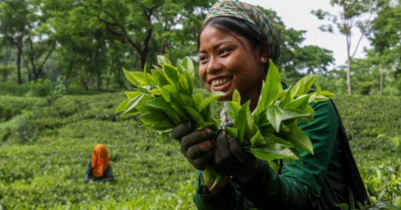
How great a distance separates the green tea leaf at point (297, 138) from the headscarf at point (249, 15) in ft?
1.75

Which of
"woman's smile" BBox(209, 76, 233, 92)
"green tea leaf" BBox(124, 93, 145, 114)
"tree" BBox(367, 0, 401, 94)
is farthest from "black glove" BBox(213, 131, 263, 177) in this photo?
"tree" BBox(367, 0, 401, 94)

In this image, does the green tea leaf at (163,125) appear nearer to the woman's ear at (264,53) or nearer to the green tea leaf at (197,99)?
the green tea leaf at (197,99)

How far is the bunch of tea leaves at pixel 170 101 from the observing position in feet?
2.85

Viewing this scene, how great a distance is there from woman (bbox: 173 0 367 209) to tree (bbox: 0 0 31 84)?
26317mm

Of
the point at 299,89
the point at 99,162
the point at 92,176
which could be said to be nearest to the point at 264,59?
the point at 299,89

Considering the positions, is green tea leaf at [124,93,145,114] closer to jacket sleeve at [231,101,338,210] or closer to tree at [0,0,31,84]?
→ jacket sleeve at [231,101,338,210]

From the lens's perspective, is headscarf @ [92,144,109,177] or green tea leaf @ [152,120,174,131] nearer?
green tea leaf @ [152,120,174,131]

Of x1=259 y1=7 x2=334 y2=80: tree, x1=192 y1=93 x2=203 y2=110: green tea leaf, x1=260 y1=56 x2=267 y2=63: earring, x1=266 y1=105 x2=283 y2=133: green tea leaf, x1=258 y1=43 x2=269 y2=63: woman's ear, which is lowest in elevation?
x1=266 y1=105 x2=283 y2=133: green tea leaf

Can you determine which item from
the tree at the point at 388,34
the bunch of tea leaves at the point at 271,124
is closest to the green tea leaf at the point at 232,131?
the bunch of tea leaves at the point at 271,124

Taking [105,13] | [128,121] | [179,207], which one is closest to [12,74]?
[105,13]

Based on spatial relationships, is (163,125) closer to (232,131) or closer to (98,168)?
(232,131)

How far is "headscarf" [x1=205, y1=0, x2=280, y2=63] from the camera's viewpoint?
4.13 ft

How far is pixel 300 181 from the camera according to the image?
107 centimetres

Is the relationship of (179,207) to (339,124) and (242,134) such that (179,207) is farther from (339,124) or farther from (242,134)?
(242,134)
